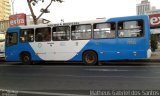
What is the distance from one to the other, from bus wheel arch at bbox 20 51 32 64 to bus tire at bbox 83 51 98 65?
14.6ft

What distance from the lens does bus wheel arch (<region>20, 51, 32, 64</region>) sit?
80.9 feet

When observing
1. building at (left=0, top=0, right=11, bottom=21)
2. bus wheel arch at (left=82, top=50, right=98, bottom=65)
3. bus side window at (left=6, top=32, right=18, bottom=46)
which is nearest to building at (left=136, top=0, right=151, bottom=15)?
building at (left=0, top=0, right=11, bottom=21)

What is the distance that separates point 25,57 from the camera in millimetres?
24797

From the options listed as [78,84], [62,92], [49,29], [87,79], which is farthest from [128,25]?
[62,92]

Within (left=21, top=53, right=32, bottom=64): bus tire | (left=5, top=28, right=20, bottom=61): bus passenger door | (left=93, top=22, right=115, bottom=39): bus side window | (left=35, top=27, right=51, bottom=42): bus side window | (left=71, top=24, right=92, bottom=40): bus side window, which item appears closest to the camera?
(left=93, top=22, right=115, bottom=39): bus side window

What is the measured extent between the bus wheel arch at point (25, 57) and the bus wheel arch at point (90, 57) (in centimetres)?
439

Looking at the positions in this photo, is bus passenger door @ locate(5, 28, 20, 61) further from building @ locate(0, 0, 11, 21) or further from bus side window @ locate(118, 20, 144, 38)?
building @ locate(0, 0, 11, 21)

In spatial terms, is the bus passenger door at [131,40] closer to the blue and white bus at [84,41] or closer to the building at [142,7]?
the blue and white bus at [84,41]

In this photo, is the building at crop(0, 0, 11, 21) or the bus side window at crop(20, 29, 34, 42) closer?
the bus side window at crop(20, 29, 34, 42)

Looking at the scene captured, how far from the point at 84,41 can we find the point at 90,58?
3.56 feet

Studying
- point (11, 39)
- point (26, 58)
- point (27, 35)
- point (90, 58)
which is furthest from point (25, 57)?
point (90, 58)

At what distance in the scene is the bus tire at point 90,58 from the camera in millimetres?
21750

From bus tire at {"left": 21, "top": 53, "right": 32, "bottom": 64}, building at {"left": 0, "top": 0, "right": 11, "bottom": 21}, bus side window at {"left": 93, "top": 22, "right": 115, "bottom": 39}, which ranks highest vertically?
building at {"left": 0, "top": 0, "right": 11, "bottom": 21}

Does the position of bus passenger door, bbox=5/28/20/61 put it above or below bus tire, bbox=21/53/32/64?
above
